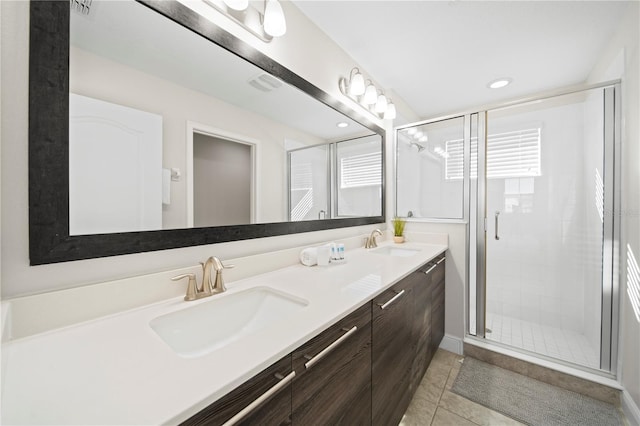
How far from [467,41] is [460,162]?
36.1 inches

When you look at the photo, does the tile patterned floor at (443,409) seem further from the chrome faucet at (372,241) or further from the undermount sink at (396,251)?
the chrome faucet at (372,241)

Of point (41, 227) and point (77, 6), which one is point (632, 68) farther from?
point (41, 227)

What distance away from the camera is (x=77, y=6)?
2.41ft

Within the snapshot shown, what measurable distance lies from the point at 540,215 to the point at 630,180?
803mm

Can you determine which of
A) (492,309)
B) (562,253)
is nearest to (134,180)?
(492,309)

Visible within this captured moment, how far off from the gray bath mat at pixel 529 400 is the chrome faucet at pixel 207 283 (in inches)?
66.1

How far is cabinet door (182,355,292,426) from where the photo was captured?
1.52 feet

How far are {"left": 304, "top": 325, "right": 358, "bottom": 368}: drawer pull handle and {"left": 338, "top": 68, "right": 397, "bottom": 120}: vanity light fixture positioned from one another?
1651mm

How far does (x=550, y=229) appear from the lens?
7.07 feet

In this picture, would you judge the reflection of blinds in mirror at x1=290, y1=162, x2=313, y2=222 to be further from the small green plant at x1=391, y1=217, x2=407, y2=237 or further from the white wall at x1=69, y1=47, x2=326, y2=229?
the small green plant at x1=391, y1=217, x2=407, y2=237

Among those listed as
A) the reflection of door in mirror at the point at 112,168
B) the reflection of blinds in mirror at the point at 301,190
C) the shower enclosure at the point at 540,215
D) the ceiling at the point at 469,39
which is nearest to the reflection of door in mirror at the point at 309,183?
the reflection of blinds in mirror at the point at 301,190

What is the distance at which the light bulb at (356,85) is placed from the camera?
1870 millimetres

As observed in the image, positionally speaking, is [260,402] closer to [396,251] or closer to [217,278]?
[217,278]

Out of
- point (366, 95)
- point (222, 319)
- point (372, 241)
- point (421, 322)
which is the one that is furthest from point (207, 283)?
point (366, 95)
